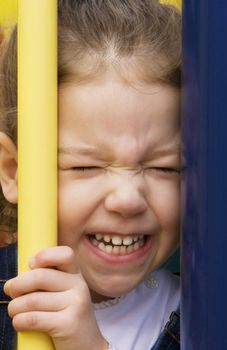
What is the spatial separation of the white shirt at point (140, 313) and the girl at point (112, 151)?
11 cm

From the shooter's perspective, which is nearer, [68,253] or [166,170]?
[68,253]

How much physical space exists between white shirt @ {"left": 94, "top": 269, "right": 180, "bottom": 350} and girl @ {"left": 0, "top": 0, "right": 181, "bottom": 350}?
0.11 metres

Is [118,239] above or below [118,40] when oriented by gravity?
below

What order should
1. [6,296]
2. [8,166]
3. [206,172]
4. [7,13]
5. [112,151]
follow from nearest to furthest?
1. [206,172]
2. [112,151]
3. [8,166]
4. [6,296]
5. [7,13]

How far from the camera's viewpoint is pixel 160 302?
102 centimetres

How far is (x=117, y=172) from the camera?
2.66 feet

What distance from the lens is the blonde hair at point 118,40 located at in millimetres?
859

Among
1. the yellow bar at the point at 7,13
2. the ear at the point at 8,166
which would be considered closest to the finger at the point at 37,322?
the ear at the point at 8,166

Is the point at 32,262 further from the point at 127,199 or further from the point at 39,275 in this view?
the point at 127,199

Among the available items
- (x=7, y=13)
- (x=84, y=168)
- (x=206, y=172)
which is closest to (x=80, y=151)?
(x=84, y=168)

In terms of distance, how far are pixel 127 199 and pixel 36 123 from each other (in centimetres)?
16

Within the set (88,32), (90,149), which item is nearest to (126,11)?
(88,32)

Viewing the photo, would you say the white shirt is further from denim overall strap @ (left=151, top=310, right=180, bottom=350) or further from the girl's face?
the girl's face

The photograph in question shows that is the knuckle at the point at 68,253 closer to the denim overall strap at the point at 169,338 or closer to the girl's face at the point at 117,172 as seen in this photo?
the girl's face at the point at 117,172
